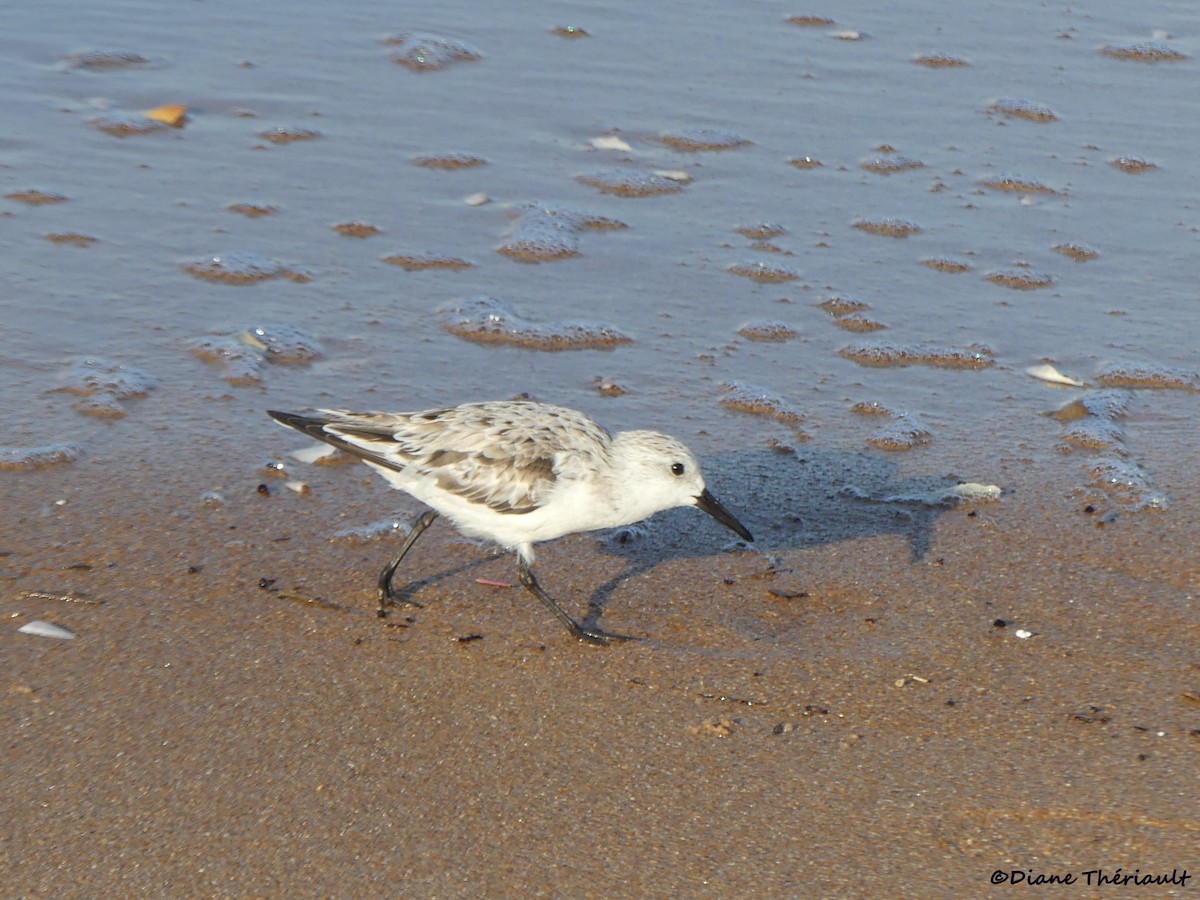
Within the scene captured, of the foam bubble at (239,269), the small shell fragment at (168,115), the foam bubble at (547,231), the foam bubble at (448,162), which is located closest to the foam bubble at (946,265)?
the foam bubble at (547,231)

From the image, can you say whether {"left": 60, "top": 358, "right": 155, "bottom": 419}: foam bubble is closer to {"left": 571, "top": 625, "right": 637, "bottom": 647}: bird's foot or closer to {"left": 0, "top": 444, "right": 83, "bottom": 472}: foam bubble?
{"left": 0, "top": 444, "right": 83, "bottom": 472}: foam bubble

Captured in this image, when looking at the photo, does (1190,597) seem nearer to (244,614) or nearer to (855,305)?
(855,305)

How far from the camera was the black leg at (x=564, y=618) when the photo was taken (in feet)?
14.2

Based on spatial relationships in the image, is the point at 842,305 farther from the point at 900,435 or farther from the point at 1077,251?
the point at 1077,251

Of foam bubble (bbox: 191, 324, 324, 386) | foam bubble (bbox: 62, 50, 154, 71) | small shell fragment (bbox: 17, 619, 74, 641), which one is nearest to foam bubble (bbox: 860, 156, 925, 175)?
foam bubble (bbox: 191, 324, 324, 386)

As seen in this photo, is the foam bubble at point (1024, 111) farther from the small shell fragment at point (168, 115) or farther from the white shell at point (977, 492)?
the small shell fragment at point (168, 115)

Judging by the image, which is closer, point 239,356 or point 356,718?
point 356,718

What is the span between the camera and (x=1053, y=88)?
9305 millimetres

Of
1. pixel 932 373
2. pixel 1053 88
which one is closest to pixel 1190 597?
pixel 932 373

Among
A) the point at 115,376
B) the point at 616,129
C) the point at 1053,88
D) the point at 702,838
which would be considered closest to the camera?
the point at 702,838

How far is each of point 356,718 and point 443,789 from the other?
1.29 ft

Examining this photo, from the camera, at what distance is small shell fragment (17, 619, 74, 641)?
13.5 ft

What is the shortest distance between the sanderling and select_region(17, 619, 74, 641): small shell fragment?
0.87 meters

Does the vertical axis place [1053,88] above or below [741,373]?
above
